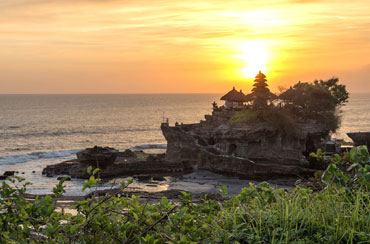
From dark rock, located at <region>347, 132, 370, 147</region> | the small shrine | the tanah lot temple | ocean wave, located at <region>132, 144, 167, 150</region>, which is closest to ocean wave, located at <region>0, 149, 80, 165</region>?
ocean wave, located at <region>132, 144, 167, 150</region>

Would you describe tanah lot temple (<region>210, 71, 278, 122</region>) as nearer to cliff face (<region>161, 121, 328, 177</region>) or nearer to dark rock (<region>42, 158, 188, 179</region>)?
cliff face (<region>161, 121, 328, 177</region>)

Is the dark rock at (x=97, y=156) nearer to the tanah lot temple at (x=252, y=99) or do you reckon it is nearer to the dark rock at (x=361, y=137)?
the tanah lot temple at (x=252, y=99)

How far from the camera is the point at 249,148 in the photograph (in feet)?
173

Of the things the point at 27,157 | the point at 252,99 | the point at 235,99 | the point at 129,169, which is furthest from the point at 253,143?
the point at 27,157

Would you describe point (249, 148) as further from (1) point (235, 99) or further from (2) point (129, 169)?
(2) point (129, 169)

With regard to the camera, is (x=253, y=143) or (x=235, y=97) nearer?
(x=253, y=143)

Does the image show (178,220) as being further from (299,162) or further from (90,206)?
(299,162)

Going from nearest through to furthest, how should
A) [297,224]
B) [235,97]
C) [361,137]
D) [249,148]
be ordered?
[297,224] → [249,148] → [361,137] → [235,97]

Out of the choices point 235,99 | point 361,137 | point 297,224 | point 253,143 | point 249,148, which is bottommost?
point 249,148

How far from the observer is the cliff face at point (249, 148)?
50.5 metres

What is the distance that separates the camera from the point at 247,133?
171 ft

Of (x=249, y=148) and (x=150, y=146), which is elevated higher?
(x=249, y=148)

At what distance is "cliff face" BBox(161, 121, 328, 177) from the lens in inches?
1987

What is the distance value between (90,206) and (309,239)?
3.32 metres
